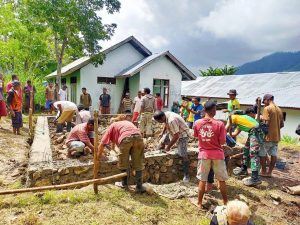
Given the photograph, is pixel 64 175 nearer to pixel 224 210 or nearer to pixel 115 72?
pixel 224 210

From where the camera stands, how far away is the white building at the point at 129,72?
1686 centimetres

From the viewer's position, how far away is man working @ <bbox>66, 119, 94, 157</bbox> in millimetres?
5898

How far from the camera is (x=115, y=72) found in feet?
58.6

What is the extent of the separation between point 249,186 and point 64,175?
151 inches

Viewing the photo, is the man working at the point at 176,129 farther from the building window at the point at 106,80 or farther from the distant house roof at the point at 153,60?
the building window at the point at 106,80

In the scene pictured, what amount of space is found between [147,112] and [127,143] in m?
4.99

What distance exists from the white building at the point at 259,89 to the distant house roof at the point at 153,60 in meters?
5.93

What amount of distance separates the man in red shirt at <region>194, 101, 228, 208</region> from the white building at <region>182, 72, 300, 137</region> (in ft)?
47.6

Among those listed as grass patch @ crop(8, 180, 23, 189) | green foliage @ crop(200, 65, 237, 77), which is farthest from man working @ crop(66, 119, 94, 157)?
green foliage @ crop(200, 65, 237, 77)

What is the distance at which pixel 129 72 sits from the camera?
16.2m

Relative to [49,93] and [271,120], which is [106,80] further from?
[271,120]

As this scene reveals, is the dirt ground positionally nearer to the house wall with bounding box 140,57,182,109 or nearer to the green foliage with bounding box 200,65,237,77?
the house wall with bounding box 140,57,182,109

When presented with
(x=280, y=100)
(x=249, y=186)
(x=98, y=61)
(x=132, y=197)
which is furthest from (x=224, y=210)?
(x=280, y=100)

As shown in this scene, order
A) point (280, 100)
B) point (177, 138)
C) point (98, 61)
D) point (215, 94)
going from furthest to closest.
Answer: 1. point (215, 94)
2. point (280, 100)
3. point (98, 61)
4. point (177, 138)
